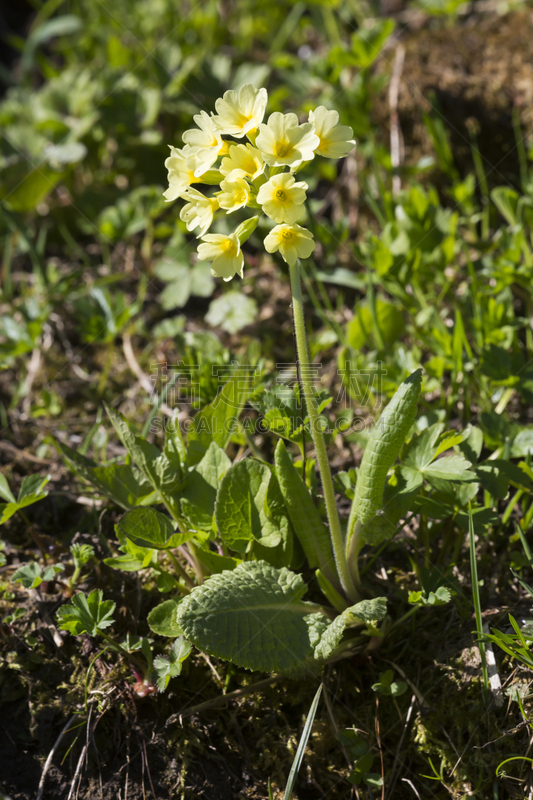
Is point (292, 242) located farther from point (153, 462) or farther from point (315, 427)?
point (153, 462)

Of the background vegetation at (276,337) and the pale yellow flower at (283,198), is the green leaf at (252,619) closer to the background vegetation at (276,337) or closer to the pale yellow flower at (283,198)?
the background vegetation at (276,337)

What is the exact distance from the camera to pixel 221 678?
1.93 meters

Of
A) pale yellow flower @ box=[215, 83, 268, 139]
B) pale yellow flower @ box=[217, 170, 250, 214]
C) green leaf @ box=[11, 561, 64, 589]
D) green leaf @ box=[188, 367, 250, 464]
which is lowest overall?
green leaf @ box=[11, 561, 64, 589]

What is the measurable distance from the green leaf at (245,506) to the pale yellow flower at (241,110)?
95 cm

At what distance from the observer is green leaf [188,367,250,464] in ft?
6.99

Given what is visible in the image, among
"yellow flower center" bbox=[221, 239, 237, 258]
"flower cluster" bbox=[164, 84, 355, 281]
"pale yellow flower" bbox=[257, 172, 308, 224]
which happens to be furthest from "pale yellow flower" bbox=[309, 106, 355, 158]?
"yellow flower center" bbox=[221, 239, 237, 258]

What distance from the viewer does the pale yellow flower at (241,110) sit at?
5.14 ft

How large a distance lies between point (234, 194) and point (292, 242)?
19 centimetres

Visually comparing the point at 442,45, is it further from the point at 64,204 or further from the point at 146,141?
the point at 64,204

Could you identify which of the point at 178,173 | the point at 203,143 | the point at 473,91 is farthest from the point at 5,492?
the point at 473,91

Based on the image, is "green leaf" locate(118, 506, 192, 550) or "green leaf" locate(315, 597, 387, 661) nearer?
"green leaf" locate(315, 597, 387, 661)

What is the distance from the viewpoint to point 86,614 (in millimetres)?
1876

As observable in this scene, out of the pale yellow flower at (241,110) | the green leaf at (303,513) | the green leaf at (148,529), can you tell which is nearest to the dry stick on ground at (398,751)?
the green leaf at (303,513)

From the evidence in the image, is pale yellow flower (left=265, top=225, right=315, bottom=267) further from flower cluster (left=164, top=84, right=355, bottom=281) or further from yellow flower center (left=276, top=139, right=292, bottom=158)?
yellow flower center (left=276, top=139, right=292, bottom=158)
